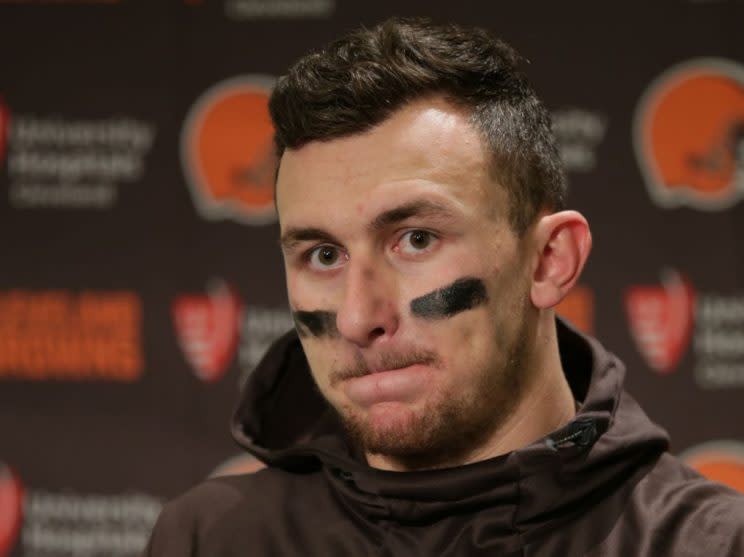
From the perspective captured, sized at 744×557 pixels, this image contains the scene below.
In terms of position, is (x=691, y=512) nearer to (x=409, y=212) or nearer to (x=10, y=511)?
(x=409, y=212)

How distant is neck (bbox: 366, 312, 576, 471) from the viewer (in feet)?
4.90

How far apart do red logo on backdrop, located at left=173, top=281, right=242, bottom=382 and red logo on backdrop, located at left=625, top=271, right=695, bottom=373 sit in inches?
39.3

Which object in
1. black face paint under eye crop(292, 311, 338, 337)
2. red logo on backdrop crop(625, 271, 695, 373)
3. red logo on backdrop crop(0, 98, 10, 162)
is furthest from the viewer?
red logo on backdrop crop(0, 98, 10, 162)

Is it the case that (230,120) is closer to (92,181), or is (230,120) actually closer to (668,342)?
(92,181)

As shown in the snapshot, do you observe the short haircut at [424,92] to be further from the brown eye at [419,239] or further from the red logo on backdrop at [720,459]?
the red logo on backdrop at [720,459]

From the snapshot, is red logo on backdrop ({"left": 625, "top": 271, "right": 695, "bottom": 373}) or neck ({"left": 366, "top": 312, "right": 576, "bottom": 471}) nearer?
neck ({"left": 366, "top": 312, "right": 576, "bottom": 471})

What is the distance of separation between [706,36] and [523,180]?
1483 millimetres

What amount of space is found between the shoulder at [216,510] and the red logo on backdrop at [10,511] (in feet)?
4.27

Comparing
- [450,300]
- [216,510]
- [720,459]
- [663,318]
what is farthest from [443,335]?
[720,459]

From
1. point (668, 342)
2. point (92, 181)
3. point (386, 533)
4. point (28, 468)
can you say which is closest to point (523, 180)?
point (386, 533)

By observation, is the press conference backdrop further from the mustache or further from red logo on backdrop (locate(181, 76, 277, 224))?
the mustache

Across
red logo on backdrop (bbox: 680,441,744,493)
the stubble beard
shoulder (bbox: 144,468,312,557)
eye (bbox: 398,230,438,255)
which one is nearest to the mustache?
the stubble beard

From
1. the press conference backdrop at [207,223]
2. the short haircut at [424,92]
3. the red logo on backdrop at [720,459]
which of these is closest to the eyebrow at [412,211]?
the short haircut at [424,92]

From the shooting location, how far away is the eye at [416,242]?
142 cm
